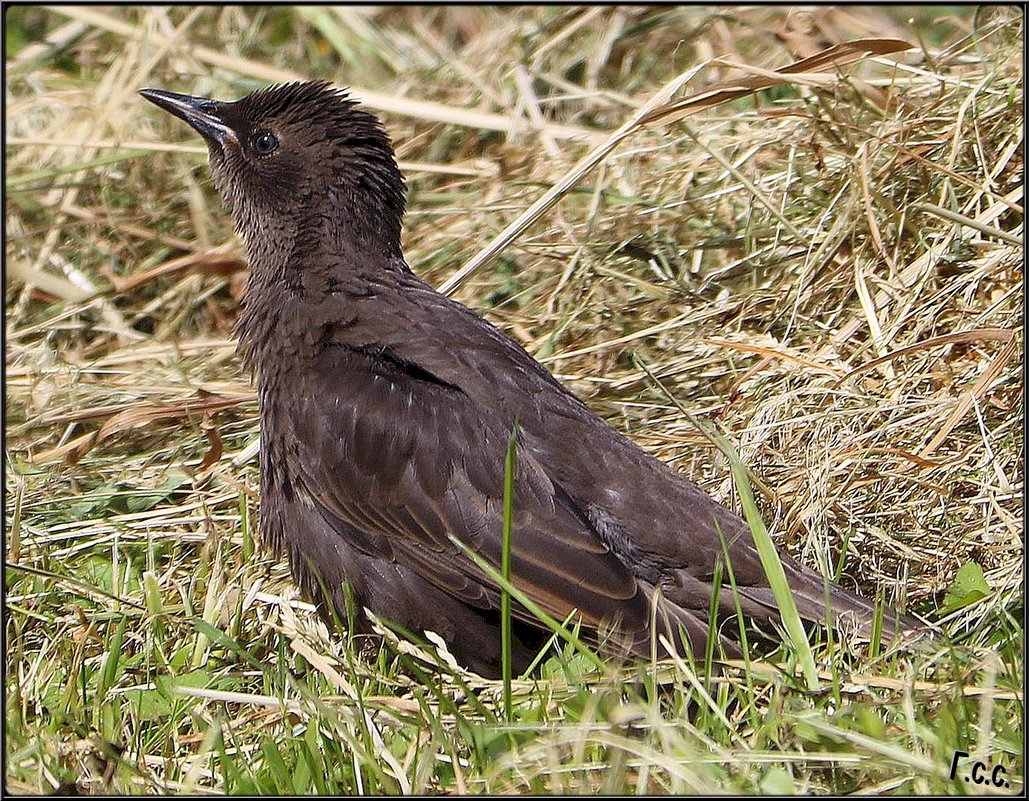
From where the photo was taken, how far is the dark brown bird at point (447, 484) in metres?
3.59

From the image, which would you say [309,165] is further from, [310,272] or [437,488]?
[437,488]

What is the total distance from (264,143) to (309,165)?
21 cm

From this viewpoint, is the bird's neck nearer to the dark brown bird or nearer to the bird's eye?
the dark brown bird

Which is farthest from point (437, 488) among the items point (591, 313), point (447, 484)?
point (591, 313)

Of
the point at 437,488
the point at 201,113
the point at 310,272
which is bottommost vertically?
the point at 437,488

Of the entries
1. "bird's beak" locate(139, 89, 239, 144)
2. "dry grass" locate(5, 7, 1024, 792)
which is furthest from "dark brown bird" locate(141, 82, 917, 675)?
"bird's beak" locate(139, 89, 239, 144)

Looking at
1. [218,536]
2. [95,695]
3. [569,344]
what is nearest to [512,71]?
[569,344]

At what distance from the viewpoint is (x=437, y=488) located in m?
3.72

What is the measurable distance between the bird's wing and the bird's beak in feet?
3.48

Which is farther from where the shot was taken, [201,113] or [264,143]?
[201,113]

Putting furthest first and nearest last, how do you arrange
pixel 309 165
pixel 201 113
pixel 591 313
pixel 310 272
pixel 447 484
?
pixel 591 313
pixel 201 113
pixel 309 165
pixel 310 272
pixel 447 484

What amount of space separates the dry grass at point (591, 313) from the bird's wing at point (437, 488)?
0.37m

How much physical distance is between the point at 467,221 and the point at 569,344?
91cm

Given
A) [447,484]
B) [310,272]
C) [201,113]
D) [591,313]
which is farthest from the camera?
[591,313]
